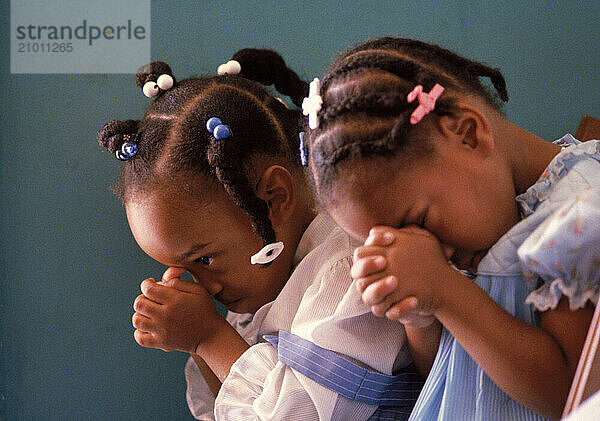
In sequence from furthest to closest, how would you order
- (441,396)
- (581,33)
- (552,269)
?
(581,33) → (441,396) → (552,269)

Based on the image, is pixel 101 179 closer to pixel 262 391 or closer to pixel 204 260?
pixel 204 260

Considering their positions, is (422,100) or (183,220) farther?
(183,220)

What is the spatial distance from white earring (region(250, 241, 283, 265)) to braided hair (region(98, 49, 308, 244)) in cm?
1

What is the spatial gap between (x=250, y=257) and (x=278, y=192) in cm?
11

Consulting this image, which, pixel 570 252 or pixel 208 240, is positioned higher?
pixel 570 252

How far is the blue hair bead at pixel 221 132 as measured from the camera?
3.20 feet

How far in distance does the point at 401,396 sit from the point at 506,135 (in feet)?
1.25

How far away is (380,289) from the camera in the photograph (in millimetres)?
726

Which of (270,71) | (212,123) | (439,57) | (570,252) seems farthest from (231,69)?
(570,252)

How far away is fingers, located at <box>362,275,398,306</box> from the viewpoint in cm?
73

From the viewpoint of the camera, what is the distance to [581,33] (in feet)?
3.94

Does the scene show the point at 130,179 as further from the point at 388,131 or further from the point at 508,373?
the point at 508,373

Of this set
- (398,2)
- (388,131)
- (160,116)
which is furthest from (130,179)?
(398,2)

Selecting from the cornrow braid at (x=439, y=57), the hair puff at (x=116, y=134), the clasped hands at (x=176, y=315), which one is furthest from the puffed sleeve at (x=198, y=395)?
the cornrow braid at (x=439, y=57)
